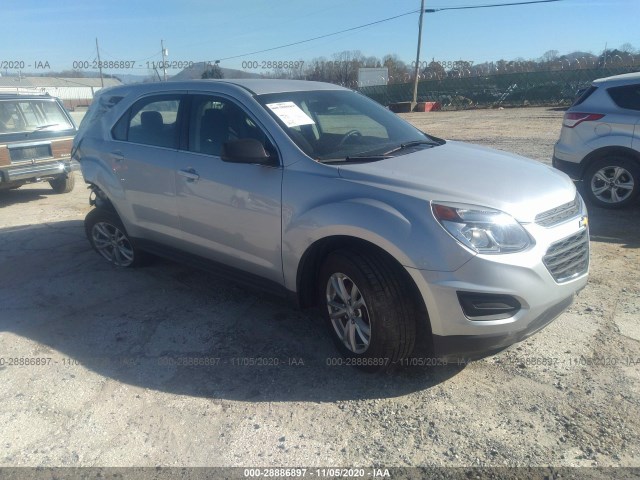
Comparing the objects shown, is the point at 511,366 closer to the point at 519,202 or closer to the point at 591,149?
the point at 519,202

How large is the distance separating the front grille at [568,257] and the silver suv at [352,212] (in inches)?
0.5

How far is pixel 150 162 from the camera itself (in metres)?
4.46

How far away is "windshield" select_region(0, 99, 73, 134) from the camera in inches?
326

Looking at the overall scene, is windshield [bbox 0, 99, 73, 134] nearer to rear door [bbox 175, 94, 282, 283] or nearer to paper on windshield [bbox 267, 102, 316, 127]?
rear door [bbox 175, 94, 282, 283]

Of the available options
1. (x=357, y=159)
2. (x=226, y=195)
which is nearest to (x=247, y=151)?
(x=226, y=195)

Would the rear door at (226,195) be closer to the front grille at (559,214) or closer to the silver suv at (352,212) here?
the silver suv at (352,212)

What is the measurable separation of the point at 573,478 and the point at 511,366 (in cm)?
98

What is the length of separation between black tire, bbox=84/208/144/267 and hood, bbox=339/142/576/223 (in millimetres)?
2895

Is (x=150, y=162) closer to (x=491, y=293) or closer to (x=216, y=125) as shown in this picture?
(x=216, y=125)

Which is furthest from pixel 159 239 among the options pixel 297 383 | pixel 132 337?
pixel 297 383

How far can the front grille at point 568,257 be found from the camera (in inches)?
115

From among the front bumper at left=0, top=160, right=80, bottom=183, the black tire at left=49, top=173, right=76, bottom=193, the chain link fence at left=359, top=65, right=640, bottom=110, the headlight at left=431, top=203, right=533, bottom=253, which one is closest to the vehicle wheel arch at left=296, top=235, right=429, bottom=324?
the headlight at left=431, top=203, right=533, bottom=253

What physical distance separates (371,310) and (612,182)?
5.33 m

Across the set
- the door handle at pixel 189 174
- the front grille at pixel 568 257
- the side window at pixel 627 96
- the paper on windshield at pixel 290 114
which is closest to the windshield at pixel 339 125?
the paper on windshield at pixel 290 114
